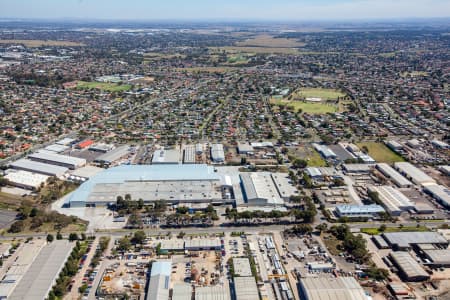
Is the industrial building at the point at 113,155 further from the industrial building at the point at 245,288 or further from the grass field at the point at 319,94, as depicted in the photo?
the grass field at the point at 319,94

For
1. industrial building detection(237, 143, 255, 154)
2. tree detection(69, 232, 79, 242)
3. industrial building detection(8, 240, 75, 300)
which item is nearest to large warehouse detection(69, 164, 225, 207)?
tree detection(69, 232, 79, 242)

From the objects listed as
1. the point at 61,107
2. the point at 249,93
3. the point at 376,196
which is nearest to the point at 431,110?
the point at 249,93

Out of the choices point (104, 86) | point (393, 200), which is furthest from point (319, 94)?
point (104, 86)

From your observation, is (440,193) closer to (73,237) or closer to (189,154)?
(189,154)

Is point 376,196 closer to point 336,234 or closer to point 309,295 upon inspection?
point 336,234

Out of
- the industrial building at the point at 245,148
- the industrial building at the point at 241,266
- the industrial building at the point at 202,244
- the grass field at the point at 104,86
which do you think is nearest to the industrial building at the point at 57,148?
the industrial building at the point at 245,148

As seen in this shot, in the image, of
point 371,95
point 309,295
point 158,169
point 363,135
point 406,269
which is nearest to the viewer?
point 309,295
